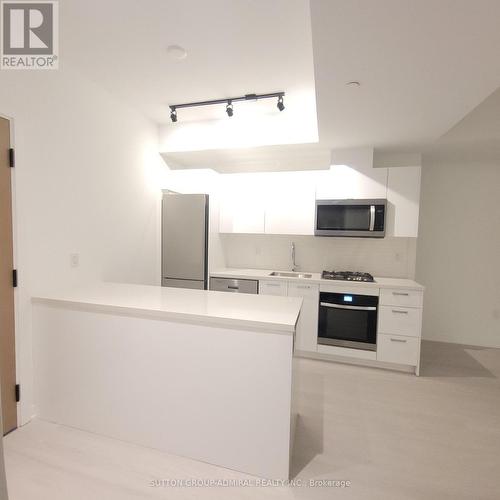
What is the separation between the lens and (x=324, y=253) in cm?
384

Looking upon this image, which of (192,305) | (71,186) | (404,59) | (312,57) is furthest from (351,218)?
(71,186)

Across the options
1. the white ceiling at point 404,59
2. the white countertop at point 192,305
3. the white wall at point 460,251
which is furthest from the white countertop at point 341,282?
the white ceiling at point 404,59

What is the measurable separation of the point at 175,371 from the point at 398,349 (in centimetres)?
238

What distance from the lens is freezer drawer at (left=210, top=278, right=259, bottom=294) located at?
3.41 m

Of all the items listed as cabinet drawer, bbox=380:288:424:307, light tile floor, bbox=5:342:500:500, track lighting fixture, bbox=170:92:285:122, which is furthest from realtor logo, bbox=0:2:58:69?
cabinet drawer, bbox=380:288:424:307

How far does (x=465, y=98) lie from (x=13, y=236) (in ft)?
10.9

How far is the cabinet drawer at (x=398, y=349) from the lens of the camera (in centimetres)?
296

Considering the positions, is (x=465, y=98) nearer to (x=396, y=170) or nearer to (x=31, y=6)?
(x=396, y=170)

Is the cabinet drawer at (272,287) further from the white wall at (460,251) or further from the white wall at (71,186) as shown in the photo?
the white wall at (460,251)

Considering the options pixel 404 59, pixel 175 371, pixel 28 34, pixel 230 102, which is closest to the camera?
pixel 404 59

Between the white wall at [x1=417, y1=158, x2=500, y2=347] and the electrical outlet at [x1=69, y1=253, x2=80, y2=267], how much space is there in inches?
164

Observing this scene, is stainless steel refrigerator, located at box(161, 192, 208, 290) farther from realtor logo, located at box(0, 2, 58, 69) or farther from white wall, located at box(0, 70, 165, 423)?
A: realtor logo, located at box(0, 2, 58, 69)

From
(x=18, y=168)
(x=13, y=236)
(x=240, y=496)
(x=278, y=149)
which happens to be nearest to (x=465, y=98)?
(x=278, y=149)

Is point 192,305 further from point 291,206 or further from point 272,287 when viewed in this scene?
point 291,206
